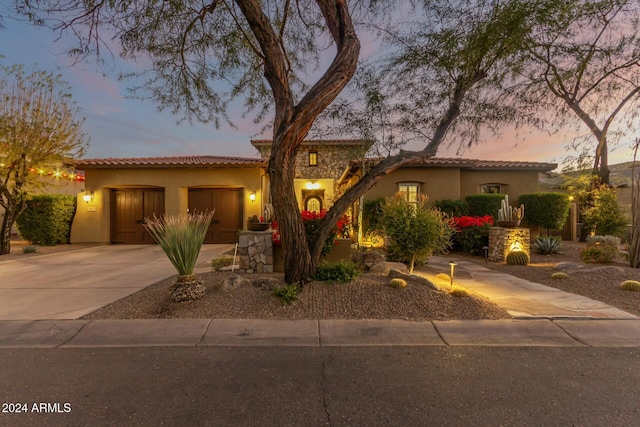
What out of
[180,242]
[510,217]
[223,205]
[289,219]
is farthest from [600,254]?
[223,205]

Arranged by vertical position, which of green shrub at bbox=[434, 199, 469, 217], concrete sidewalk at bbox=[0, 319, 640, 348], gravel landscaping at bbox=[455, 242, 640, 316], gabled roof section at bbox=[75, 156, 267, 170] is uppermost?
gabled roof section at bbox=[75, 156, 267, 170]

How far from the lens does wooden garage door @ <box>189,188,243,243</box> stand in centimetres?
1342

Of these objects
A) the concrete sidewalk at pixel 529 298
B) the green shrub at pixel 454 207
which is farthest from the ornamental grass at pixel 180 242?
the green shrub at pixel 454 207

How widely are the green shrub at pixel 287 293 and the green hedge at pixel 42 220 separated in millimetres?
12458

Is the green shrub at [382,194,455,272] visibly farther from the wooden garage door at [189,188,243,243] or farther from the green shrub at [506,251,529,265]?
the wooden garage door at [189,188,243,243]

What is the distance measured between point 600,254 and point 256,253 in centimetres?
913

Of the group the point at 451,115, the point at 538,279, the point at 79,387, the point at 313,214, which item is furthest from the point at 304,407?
the point at 538,279

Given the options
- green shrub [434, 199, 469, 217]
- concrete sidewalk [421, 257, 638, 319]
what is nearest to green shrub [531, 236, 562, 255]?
green shrub [434, 199, 469, 217]

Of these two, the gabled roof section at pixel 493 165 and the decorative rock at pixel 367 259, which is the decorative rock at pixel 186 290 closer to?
A: the decorative rock at pixel 367 259

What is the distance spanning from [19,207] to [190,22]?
981 centimetres

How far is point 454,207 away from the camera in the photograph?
461 inches

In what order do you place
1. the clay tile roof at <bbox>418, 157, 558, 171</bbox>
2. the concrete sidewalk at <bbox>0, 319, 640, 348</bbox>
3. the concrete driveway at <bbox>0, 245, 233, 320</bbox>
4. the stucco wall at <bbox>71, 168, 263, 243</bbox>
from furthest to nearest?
the clay tile roof at <bbox>418, 157, 558, 171</bbox> → the stucco wall at <bbox>71, 168, 263, 243</bbox> → the concrete driveway at <bbox>0, 245, 233, 320</bbox> → the concrete sidewalk at <bbox>0, 319, 640, 348</bbox>

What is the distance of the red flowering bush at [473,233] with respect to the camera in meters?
9.99

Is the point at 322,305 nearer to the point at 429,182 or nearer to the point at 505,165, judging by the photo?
the point at 429,182
